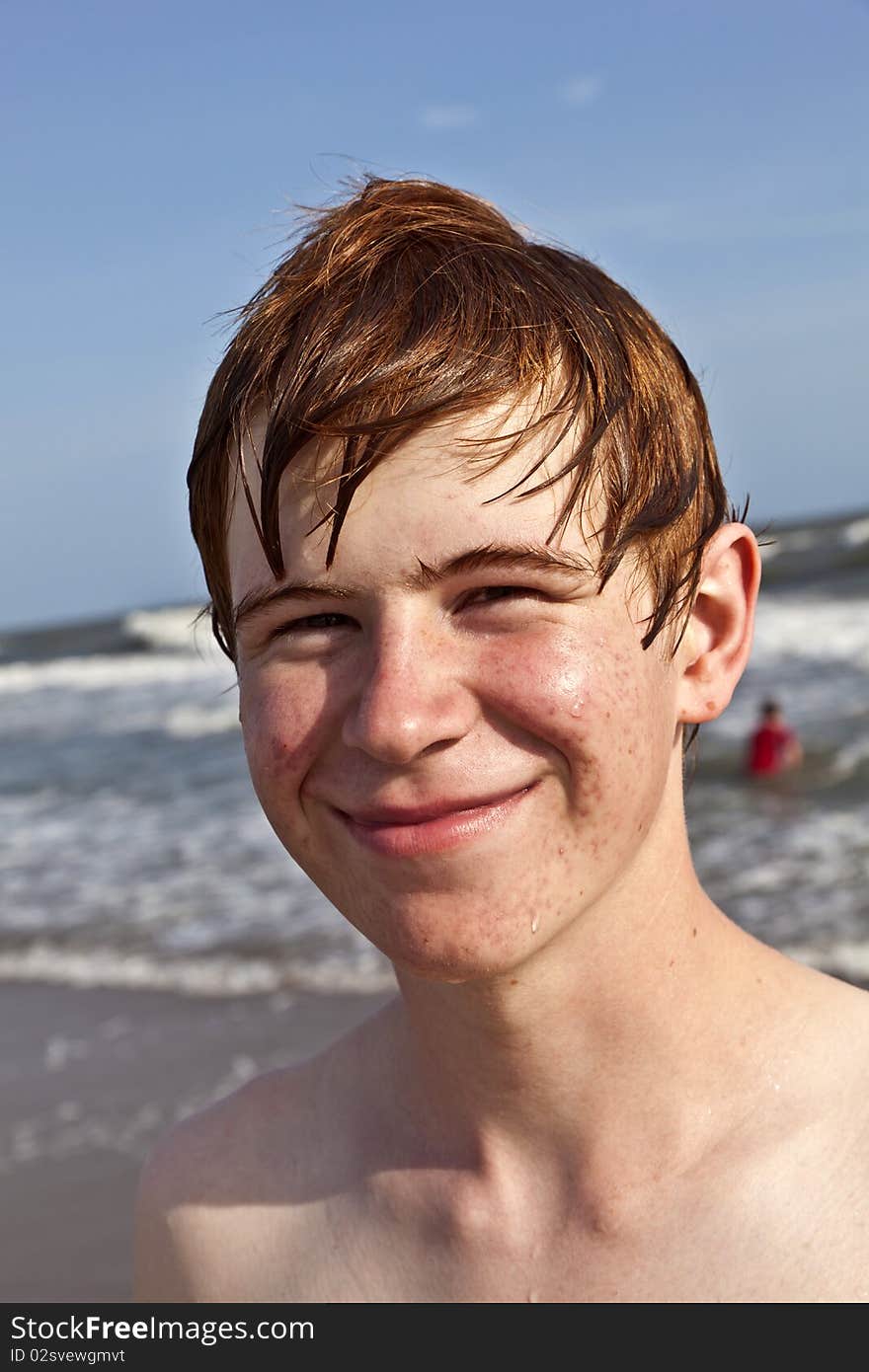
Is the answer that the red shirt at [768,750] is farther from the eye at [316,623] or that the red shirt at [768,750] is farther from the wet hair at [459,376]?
the eye at [316,623]

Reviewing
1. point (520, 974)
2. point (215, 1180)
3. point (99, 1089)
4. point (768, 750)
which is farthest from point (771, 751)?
point (520, 974)

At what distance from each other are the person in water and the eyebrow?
33.1 feet

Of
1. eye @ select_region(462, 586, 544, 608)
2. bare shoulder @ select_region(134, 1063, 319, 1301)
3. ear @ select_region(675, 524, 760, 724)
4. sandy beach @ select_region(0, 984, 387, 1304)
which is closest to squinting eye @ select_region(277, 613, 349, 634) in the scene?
eye @ select_region(462, 586, 544, 608)

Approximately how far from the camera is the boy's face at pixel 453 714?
5.77 ft

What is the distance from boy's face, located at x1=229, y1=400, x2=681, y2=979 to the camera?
176 centimetres

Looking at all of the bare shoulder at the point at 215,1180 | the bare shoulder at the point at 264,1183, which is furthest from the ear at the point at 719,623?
the bare shoulder at the point at 215,1180

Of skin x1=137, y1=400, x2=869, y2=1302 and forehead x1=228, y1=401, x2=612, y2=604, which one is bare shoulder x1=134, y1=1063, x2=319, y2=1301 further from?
forehead x1=228, y1=401, x2=612, y2=604

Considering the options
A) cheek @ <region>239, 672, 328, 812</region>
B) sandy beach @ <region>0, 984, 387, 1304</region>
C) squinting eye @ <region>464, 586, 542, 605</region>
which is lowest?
sandy beach @ <region>0, 984, 387, 1304</region>

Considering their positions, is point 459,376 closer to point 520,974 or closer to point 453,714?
point 453,714

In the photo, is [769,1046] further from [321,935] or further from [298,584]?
[321,935]

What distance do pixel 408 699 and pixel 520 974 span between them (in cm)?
50
